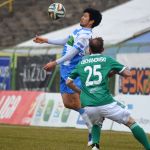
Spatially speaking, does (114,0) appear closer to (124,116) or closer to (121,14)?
(121,14)

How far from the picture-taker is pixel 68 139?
1648 centimetres

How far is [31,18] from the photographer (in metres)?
40.2

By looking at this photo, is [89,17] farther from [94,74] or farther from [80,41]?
[94,74]

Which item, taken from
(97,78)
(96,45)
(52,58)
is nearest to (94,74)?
(97,78)

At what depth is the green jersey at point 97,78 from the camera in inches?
454

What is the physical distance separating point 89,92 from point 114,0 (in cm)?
2793

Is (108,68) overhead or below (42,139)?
overhead

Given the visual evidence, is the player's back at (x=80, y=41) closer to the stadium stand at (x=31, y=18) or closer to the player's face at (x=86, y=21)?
the player's face at (x=86, y=21)

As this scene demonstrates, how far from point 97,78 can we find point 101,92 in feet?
0.75

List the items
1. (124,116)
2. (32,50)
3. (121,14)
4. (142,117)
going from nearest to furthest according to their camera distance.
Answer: (124,116) → (142,117) → (32,50) → (121,14)

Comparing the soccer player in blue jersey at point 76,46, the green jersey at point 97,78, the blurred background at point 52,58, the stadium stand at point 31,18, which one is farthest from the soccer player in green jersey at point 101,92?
the stadium stand at point 31,18

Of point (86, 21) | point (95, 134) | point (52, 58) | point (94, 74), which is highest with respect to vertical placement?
point (86, 21)

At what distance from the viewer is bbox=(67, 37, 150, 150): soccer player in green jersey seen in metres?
11.5

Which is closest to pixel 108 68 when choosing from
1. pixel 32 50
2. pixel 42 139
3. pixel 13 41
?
pixel 42 139
